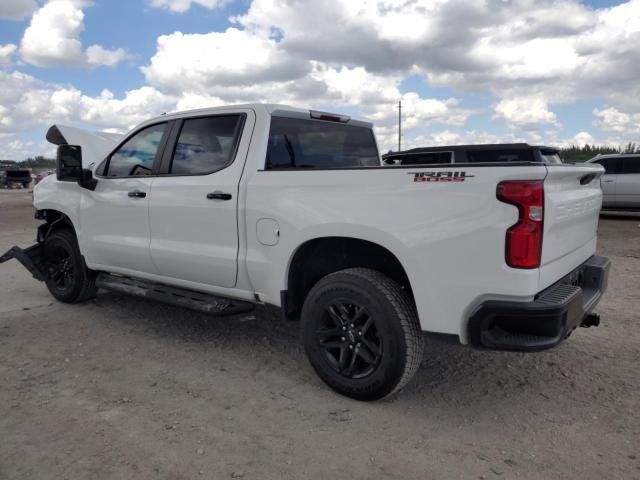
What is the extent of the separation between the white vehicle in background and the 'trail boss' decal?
12168 mm

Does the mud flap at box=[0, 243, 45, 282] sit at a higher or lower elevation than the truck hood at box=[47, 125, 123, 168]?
lower

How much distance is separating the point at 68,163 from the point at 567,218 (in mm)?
4151

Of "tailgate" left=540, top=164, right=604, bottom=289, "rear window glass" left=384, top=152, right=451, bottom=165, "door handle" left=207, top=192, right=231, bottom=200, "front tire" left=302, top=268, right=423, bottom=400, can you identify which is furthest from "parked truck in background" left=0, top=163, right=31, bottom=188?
"tailgate" left=540, top=164, right=604, bottom=289

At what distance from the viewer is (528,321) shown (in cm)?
277

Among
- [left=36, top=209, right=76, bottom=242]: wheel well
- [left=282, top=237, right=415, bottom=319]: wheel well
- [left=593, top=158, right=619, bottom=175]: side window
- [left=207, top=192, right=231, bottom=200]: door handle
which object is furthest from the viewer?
[left=593, top=158, right=619, bottom=175]: side window

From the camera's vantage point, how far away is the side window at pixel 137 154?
182 inches

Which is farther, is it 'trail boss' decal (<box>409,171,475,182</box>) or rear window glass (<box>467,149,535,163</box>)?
rear window glass (<box>467,149,535,163</box>)

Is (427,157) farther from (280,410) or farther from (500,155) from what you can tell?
(280,410)

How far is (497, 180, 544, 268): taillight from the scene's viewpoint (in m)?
2.66

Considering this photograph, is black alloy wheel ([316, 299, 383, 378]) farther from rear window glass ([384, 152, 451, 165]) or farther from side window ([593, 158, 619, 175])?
side window ([593, 158, 619, 175])

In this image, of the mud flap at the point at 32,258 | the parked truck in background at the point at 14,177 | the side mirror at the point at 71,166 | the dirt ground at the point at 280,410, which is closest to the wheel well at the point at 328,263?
the dirt ground at the point at 280,410

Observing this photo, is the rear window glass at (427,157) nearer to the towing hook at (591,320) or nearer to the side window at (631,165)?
the side window at (631,165)

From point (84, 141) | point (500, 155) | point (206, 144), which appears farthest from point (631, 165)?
point (84, 141)

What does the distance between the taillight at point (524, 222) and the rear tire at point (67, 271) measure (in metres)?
4.35
